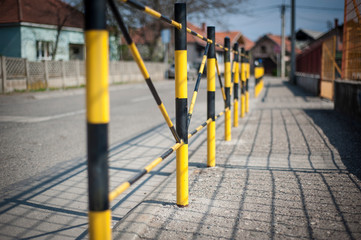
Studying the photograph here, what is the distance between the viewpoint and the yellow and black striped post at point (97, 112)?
127 centimetres

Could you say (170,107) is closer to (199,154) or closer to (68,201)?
(199,154)

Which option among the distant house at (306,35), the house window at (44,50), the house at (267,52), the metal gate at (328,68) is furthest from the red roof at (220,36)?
the distant house at (306,35)

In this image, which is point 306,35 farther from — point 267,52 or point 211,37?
point 211,37

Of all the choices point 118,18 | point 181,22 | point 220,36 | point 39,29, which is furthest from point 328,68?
point 39,29

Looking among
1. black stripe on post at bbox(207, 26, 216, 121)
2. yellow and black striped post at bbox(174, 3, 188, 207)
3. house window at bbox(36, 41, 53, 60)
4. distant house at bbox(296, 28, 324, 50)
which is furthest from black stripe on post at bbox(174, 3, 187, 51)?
distant house at bbox(296, 28, 324, 50)

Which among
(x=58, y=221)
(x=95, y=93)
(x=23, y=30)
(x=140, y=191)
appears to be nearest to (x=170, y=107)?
Answer: (x=140, y=191)

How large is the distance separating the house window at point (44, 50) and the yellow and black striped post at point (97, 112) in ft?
75.3

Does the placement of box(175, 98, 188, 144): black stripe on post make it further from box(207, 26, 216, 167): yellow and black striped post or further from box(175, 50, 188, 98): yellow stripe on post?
box(207, 26, 216, 167): yellow and black striped post

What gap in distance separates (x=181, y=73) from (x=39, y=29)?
2227 cm

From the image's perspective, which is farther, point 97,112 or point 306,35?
point 306,35

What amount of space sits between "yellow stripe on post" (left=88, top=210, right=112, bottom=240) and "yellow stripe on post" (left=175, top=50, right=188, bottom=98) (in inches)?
50.8

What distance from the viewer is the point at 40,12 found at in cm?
2289

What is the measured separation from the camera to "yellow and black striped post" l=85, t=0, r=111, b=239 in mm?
1273

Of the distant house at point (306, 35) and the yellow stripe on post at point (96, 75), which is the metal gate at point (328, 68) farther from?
the distant house at point (306, 35)
